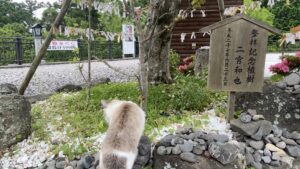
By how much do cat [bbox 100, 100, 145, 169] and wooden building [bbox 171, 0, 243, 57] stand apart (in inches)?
406

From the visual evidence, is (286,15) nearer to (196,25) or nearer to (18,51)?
(196,25)

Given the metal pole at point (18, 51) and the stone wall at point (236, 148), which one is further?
the metal pole at point (18, 51)

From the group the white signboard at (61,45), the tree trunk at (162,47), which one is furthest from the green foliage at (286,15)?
the tree trunk at (162,47)

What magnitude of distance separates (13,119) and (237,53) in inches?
144

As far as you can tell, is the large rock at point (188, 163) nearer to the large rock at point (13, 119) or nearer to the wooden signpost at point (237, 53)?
the wooden signpost at point (237, 53)

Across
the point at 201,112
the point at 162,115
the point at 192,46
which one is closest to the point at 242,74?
the point at 201,112

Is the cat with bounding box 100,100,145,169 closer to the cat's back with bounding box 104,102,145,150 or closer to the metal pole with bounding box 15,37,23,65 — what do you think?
the cat's back with bounding box 104,102,145,150

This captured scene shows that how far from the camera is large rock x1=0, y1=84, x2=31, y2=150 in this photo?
15.3 ft

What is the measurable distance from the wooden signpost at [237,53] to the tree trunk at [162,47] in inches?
84.2

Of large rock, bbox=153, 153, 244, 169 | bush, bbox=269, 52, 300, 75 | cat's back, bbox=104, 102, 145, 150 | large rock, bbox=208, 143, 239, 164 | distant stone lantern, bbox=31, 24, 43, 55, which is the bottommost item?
large rock, bbox=153, 153, 244, 169

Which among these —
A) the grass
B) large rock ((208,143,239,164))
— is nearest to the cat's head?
the grass

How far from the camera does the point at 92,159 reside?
164 inches

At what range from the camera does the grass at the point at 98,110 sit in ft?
16.2

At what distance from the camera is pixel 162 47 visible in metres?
6.98
